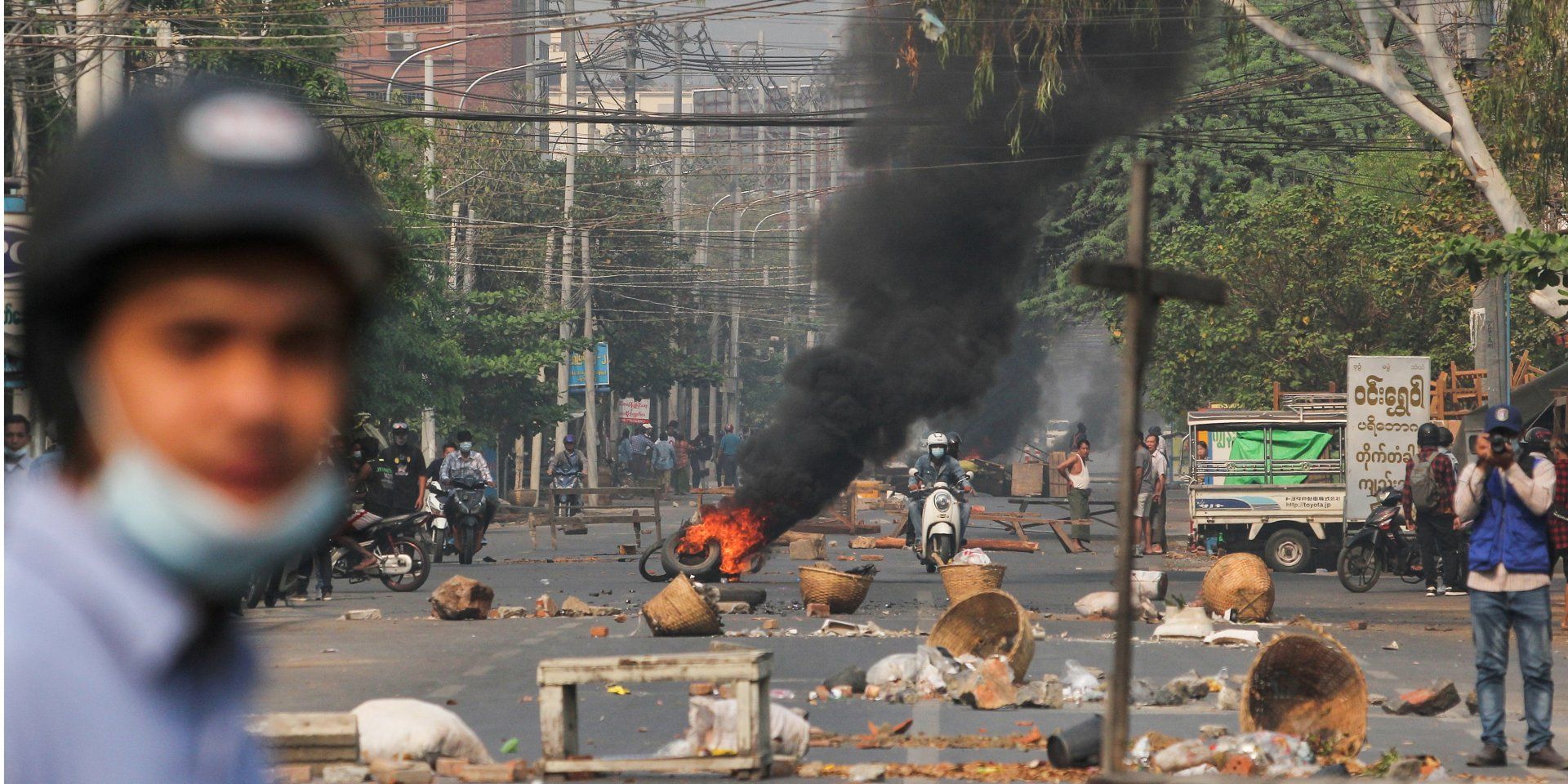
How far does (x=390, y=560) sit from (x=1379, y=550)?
10.1 m

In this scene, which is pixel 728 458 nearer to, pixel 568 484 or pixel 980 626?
pixel 568 484

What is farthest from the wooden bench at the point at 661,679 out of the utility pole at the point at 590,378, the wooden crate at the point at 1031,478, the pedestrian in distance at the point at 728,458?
the pedestrian in distance at the point at 728,458

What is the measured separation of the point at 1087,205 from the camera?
118ft

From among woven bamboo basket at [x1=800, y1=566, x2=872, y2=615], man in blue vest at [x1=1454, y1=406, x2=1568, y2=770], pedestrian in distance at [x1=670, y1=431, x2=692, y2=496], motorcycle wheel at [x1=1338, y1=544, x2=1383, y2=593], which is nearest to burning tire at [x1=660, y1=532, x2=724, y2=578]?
woven bamboo basket at [x1=800, y1=566, x2=872, y2=615]

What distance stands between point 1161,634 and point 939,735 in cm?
472

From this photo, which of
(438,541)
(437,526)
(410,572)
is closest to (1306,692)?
(410,572)

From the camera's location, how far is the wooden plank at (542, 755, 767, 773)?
745 cm

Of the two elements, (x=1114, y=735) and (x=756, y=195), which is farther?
(x=756, y=195)

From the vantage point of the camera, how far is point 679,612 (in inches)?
510

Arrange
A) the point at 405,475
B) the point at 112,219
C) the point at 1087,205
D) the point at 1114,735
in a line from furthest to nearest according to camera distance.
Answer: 1. the point at 1087,205
2. the point at 405,475
3. the point at 1114,735
4. the point at 112,219

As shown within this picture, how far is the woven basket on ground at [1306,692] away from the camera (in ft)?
27.0

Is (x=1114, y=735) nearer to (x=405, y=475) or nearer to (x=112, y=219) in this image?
(x=112, y=219)

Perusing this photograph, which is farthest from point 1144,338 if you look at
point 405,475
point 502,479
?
point 502,479

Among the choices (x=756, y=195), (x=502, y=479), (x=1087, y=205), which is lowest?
(x=502, y=479)
